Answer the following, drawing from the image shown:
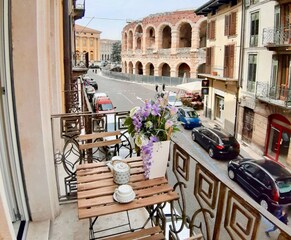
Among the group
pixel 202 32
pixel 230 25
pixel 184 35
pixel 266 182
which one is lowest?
pixel 266 182

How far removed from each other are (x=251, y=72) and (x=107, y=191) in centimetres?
1409

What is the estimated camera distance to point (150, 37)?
40.5m

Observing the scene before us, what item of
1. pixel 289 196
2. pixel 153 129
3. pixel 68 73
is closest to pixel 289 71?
pixel 289 196

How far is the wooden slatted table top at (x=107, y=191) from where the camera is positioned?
2.28 m

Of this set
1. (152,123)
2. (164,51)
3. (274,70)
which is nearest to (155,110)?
(152,123)

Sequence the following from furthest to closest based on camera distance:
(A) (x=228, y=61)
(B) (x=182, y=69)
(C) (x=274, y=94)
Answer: (B) (x=182, y=69), (A) (x=228, y=61), (C) (x=274, y=94)

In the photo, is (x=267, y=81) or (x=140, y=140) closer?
(x=140, y=140)

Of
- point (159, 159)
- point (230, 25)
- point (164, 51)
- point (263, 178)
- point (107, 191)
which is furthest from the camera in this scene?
point (164, 51)

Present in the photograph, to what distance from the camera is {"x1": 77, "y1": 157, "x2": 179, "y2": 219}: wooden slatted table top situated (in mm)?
2281

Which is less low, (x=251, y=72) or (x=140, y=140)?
(x=251, y=72)

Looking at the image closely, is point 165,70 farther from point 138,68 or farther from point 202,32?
point 202,32

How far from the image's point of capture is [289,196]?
327 inches

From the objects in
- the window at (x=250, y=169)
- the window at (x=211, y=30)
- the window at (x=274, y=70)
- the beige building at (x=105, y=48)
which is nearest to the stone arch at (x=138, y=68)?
the window at (x=211, y=30)

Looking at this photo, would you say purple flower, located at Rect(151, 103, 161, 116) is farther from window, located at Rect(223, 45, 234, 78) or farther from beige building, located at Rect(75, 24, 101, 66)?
beige building, located at Rect(75, 24, 101, 66)
